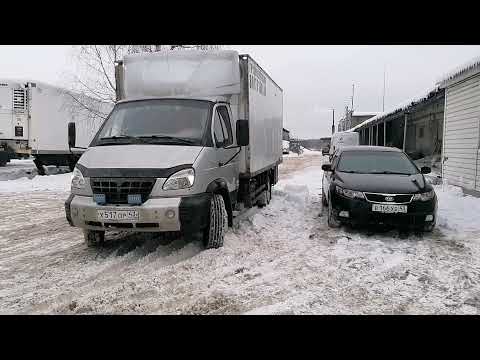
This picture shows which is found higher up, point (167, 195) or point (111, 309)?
point (167, 195)

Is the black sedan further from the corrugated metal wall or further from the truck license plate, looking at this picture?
the corrugated metal wall

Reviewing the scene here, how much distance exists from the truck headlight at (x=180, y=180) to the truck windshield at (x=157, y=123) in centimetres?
57

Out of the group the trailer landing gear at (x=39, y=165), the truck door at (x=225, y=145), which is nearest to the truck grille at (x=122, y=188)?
the truck door at (x=225, y=145)

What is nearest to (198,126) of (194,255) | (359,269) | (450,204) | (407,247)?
(194,255)

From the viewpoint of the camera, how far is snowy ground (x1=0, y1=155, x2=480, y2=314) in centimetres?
398

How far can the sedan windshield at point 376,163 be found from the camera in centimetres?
771

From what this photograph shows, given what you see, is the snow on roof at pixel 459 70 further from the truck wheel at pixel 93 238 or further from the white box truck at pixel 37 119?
the white box truck at pixel 37 119

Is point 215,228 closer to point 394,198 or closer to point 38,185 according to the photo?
point 394,198

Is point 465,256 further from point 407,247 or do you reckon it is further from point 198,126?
point 198,126

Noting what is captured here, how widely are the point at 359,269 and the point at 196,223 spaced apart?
2.21 meters

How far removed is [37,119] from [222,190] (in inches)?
530

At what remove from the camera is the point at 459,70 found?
11.2 metres

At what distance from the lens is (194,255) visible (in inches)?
220

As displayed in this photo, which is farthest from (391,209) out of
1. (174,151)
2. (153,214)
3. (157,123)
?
(157,123)
